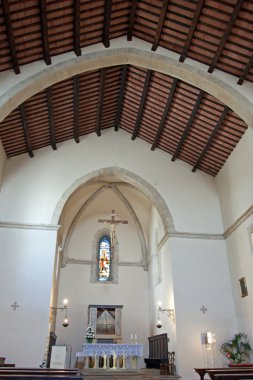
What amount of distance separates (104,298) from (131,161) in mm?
6669

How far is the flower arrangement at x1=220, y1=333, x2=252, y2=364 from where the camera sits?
33.0 ft

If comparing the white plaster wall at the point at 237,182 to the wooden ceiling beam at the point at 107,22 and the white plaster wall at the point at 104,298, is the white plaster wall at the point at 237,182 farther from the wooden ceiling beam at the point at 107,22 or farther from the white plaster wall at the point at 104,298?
the white plaster wall at the point at 104,298

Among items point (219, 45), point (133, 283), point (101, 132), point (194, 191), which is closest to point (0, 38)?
point (219, 45)

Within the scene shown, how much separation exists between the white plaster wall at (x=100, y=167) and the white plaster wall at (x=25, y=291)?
0.78 meters

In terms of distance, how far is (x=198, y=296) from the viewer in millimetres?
11547

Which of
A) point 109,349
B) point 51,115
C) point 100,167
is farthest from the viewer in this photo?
point 100,167

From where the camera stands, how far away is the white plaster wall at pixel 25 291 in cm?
1009

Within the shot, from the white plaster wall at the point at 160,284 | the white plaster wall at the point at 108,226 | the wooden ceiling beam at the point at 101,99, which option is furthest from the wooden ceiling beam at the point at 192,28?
the white plaster wall at the point at 108,226

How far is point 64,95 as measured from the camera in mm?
10688

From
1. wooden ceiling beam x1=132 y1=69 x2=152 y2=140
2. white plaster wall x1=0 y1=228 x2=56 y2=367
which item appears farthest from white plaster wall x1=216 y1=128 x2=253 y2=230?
white plaster wall x1=0 y1=228 x2=56 y2=367

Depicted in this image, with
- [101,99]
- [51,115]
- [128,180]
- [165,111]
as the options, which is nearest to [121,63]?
[101,99]

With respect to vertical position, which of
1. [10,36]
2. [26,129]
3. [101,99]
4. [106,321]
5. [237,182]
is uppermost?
[101,99]

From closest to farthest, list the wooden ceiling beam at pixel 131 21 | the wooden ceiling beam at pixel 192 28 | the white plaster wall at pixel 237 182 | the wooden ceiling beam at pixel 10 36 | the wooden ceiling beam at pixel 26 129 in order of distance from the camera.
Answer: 1. the wooden ceiling beam at pixel 10 36
2. the wooden ceiling beam at pixel 192 28
3. the wooden ceiling beam at pixel 131 21
4. the wooden ceiling beam at pixel 26 129
5. the white plaster wall at pixel 237 182

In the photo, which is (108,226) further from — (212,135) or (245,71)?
(245,71)
